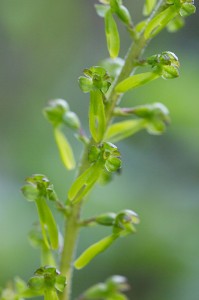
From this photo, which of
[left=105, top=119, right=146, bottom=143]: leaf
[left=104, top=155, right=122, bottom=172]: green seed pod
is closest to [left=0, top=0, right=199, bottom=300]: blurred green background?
[left=105, top=119, right=146, bottom=143]: leaf

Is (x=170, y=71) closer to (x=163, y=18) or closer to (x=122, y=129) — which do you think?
(x=163, y=18)

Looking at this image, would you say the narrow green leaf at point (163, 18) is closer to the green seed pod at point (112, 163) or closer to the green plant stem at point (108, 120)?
the green plant stem at point (108, 120)

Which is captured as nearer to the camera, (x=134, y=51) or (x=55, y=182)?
(x=134, y=51)

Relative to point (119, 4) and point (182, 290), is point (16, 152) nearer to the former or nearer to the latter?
point (182, 290)

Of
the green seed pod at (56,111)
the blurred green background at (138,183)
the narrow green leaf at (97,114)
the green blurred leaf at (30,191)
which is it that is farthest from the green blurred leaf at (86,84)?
Answer: the blurred green background at (138,183)

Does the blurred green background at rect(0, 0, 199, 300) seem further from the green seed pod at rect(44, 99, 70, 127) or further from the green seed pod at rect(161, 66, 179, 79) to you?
the green seed pod at rect(161, 66, 179, 79)

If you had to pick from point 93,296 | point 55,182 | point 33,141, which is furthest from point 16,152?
point 93,296
